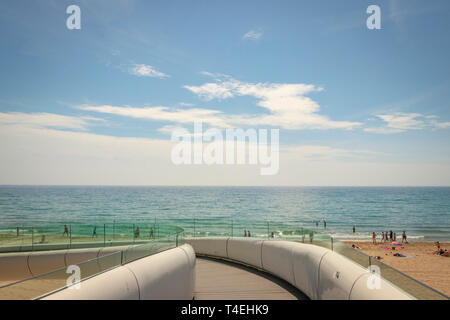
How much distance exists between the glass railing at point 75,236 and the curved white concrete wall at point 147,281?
3.89 meters

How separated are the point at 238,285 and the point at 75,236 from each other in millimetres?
7548

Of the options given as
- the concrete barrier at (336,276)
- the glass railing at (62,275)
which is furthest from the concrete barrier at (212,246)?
the concrete barrier at (336,276)

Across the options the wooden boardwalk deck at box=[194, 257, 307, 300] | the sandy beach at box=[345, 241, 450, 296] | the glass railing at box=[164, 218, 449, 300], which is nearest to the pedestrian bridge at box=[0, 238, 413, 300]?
the wooden boardwalk deck at box=[194, 257, 307, 300]

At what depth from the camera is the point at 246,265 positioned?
1177 centimetres

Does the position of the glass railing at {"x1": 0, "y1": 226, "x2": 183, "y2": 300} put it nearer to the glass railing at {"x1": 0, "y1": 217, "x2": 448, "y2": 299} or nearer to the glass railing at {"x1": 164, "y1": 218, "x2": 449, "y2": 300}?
the glass railing at {"x1": 0, "y1": 217, "x2": 448, "y2": 299}

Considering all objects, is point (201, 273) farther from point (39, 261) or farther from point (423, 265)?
point (423, 265)

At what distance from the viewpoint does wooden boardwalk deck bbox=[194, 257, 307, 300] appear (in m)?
8.36

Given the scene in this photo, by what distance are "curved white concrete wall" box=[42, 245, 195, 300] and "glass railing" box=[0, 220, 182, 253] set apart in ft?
12.8

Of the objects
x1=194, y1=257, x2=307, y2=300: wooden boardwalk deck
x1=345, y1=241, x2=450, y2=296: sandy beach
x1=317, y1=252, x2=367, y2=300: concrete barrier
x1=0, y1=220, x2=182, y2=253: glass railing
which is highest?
x1=317, y1=252, x2=367, y2=300: concrete barrier
